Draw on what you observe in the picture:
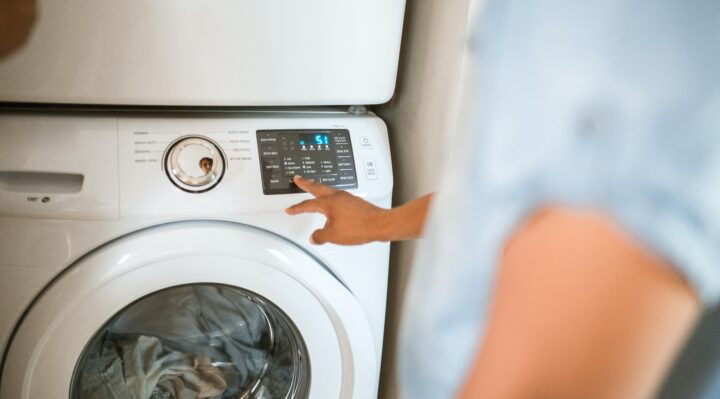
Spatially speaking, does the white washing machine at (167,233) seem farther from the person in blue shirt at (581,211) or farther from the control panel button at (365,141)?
the person in blue shirt at (581,211)

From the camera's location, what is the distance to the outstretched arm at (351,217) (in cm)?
64

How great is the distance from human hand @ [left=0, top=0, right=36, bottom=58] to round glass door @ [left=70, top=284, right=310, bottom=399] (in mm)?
366

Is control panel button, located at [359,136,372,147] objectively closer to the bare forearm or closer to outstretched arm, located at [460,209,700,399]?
the bare forearm

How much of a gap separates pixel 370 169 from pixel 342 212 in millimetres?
103

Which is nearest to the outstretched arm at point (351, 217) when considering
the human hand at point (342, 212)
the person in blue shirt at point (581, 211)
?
the human hand at point (342, 212)

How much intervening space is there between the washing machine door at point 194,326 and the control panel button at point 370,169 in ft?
0.43

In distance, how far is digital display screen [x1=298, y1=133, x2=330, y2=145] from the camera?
75 cm

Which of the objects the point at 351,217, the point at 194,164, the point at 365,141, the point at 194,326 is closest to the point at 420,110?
the point at 365,141

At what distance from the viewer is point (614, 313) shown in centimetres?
36

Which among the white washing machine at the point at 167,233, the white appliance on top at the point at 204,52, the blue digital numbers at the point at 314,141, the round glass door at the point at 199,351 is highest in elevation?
the white appliance on top at the point at 204,52

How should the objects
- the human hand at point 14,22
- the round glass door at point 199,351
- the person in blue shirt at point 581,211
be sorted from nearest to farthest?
the person in blue shirt at point 581,211
the human hand at point 14,22
the round glass door at point 199,351

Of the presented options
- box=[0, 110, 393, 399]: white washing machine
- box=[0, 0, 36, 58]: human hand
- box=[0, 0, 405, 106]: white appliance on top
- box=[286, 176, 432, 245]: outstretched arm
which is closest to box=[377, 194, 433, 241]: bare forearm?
box=[286, 176, 432, 245]: outstretched arm

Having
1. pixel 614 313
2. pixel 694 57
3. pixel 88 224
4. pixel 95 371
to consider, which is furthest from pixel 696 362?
pixel 95 371

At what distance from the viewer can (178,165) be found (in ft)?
2.21
